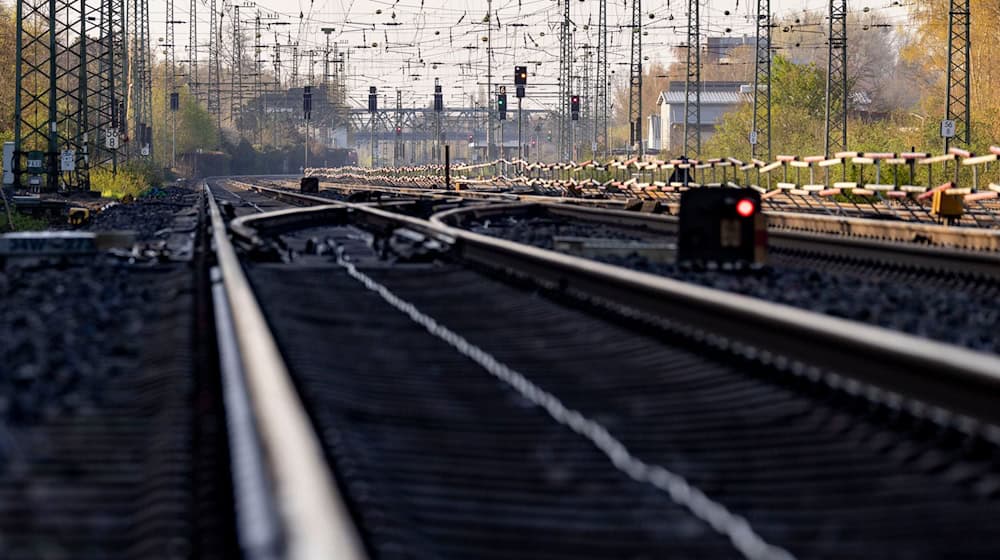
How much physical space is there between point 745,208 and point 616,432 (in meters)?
7.46

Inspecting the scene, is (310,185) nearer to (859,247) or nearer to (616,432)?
(859,247)

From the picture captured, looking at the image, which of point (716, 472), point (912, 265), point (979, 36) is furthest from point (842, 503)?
point (979, 36)

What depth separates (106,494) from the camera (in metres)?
4.34

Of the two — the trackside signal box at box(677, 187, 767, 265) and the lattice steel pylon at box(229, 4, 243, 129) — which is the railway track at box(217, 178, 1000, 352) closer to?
the trackside signal box at box(677, 187, 767, 265)

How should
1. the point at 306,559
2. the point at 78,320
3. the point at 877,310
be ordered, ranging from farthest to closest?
1. the point at 877,310
2. the point at 78,320
3. the point at 306,559

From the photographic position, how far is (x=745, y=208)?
1290 cm

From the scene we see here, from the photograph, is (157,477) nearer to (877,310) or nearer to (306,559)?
(306,559)

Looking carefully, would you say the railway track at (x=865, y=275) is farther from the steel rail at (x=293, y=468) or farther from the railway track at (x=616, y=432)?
the steel rail at (x=293, y=468)

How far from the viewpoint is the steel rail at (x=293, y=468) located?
282 cm

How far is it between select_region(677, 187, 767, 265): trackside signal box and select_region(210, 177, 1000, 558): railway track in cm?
317

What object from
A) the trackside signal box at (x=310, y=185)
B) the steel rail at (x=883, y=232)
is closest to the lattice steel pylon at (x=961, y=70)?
the steel rail at (x=883, y=232)

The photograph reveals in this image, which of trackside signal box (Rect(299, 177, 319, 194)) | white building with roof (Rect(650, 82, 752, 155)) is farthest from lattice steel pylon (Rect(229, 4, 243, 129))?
trackside signal box (Rect(299, 177, 319, 194))

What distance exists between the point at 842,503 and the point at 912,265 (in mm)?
8839

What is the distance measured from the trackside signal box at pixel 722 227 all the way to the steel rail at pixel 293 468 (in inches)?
265
